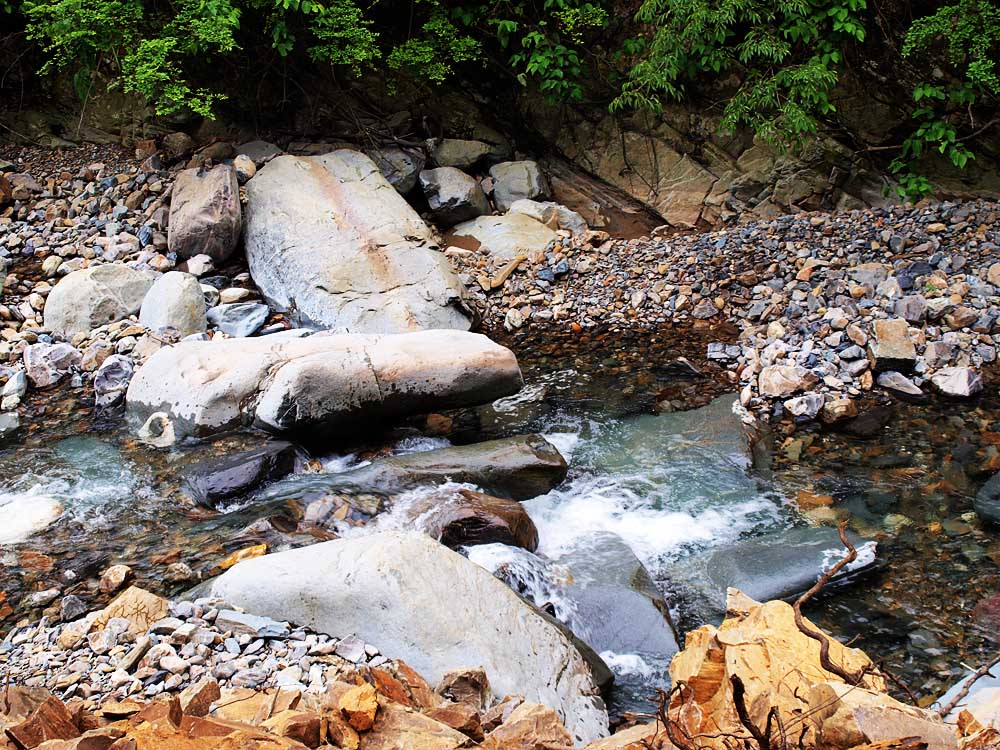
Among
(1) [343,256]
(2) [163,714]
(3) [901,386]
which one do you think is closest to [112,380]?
(1) [343,256]

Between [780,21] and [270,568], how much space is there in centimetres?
657

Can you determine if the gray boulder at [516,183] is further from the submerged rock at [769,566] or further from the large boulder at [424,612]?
the large boulder at [424,612]

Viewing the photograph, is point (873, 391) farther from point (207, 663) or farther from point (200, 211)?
point (200, 211)

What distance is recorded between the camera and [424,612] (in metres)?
2.65

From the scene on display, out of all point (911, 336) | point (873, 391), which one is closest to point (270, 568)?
point (873, 391)

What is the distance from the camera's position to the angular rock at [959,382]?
16.2 ft

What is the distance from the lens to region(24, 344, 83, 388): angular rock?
17.8 feet

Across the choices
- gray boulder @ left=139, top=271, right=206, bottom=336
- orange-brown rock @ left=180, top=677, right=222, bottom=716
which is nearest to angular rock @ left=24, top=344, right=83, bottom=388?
gray boulder @ left=139, top=271, right=206, bottom=336

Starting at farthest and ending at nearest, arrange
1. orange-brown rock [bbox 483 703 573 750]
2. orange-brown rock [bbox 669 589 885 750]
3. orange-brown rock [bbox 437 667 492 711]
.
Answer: orange-brown rock [bbox 437 667 492 711] < orange-brown rock [bbox 483 703 573 750] < orange-brown rock [bbox 669 589 885 750]

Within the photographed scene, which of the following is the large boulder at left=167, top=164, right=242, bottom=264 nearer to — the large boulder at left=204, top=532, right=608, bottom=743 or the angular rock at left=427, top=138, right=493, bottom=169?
the angular rock at left=427, top=138, right=493, bottom=169

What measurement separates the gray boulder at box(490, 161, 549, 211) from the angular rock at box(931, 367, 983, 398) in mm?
4518

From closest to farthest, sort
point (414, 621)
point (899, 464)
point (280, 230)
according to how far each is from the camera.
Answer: point (414, 621)
point (899, 464)
point (280, 230)

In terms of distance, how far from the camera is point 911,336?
5.34 metres

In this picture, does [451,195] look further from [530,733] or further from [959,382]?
[530,733]
